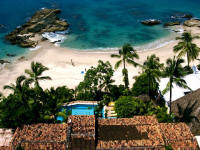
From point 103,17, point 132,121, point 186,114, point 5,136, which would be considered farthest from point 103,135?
point 103,17

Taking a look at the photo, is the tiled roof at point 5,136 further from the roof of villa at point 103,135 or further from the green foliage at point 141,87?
the green foliage at point 141,87

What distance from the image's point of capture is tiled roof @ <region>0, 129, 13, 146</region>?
25938 mm

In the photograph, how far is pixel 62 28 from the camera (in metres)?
68.3

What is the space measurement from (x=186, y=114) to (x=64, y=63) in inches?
1155

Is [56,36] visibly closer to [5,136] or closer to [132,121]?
[5,136]

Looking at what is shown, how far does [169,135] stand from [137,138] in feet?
12.1

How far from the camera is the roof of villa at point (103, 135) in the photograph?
23094 millimetres

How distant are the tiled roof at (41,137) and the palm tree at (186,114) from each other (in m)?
16.0

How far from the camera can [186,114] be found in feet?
102

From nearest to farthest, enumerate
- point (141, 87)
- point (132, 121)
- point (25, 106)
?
point (132, 121) < point (25, 106) < point (141, 87)

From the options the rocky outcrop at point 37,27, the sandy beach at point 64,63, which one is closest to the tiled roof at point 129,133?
the sandy beach at point 64,63

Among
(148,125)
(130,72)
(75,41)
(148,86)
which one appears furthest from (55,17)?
(148,125)

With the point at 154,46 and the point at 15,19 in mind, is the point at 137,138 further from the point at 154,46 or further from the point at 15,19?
the point at 15,19

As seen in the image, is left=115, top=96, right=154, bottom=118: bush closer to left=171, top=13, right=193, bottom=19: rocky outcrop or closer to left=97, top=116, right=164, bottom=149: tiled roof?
left=97, top=116, right=164, bottom=149: tiled roof
